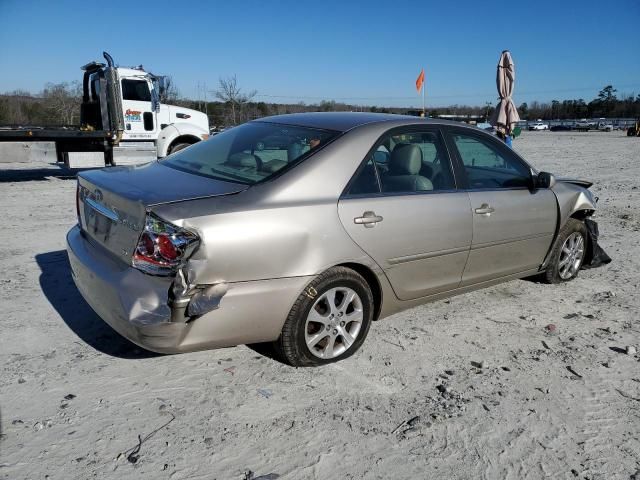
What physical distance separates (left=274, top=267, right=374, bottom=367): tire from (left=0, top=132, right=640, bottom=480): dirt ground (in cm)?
12

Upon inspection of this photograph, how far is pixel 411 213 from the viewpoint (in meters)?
3.46

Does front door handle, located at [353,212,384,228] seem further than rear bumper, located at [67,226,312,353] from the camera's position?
Yes

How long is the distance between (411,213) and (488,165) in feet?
4.01

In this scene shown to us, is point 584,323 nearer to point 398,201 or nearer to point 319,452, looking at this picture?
point 398,201

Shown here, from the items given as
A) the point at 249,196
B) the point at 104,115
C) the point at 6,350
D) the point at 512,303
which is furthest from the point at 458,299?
the point at 104,115

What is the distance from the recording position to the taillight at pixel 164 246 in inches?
104

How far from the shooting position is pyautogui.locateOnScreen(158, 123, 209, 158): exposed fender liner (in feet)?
42.7

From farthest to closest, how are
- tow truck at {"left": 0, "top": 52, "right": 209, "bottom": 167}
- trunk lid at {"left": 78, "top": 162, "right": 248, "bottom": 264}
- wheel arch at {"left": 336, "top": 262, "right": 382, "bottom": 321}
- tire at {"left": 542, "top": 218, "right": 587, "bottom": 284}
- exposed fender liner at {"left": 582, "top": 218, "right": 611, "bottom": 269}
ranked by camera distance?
tow truck at {"left": 0, "top": 52, "right": 209, "bottom": 167} → exposed fender liner at {"left": 582, "top": 218, "right": 611, "bottom": 269} → tire at {"left": 542, "top": 218, "right": 587, "bottom": 284} → wheel arch at {"left": 336, "top": 262, "right": 382, "bottom": 321} → trunk lid at {"left": 78, "top": 162, "right": 248, "bottom": 264}

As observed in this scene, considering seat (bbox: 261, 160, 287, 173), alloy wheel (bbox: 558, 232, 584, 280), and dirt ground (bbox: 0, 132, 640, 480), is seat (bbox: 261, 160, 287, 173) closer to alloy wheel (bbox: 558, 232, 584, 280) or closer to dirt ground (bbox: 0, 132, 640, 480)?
dirt ground (bbox: 0, 132, 640, 480)

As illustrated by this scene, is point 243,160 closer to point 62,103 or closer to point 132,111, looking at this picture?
point 132,111

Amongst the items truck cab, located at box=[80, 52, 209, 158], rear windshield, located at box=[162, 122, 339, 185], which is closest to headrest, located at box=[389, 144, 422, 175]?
rear windshield, located at box=[162, 122, 339, 185]

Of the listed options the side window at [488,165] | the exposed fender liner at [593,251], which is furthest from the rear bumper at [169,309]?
Answer: the exposed fender liner at [593,251]

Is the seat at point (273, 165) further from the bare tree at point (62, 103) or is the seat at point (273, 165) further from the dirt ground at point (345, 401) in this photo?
the bare tree at point (62, 103)

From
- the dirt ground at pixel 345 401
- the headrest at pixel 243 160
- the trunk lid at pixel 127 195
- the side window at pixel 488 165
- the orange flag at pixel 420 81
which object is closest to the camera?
the dirt ground at pixel 345 401
